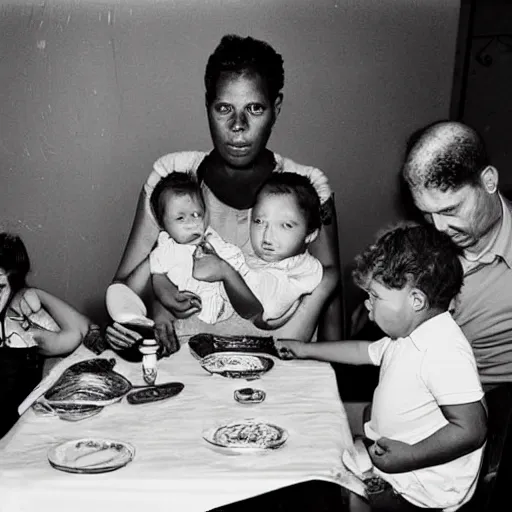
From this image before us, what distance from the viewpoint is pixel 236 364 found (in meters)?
2.75

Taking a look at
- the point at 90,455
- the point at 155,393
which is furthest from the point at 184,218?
the point at 90,455

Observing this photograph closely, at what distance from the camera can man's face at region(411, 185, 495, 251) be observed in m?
2.92

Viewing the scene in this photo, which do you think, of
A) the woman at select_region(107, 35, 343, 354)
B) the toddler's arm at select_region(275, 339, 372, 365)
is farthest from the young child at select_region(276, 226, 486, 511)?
the woman at select_region(107, 35, 343, 354)

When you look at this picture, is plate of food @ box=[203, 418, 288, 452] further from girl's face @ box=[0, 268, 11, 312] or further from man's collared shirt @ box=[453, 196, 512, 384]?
girl's face @ box=[0, 268, 11, 312]

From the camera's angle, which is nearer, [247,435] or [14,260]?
[247,435]

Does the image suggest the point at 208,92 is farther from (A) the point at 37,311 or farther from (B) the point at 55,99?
(A) the point at 37,311

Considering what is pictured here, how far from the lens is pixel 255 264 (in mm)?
3105

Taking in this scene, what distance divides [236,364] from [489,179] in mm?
1226

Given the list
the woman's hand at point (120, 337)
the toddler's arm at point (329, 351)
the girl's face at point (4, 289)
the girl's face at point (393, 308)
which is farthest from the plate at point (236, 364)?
the girl's face at point (4, 289)

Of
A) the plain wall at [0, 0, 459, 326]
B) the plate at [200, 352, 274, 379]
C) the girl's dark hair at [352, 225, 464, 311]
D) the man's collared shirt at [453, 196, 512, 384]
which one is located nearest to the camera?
the girl's dark hair at [352, 225, 464, 311]

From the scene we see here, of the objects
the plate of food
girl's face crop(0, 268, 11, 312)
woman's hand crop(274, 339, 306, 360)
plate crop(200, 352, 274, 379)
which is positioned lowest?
woman's hand crop(274, 339, 306, 360)

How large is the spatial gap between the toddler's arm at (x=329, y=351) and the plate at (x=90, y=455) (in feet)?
3.35

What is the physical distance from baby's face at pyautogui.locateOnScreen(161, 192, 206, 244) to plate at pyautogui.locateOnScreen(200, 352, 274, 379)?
0.56 metres

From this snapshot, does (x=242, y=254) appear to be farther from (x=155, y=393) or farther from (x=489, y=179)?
(x=489, y=179)
